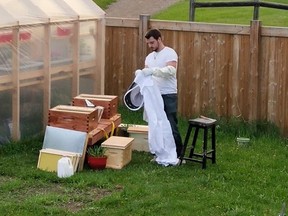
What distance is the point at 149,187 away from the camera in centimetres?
866

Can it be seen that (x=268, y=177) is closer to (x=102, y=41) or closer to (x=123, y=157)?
(x=123, y=157)

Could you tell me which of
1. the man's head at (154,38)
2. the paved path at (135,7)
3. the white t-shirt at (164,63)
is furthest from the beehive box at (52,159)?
the paved path at (135,7)

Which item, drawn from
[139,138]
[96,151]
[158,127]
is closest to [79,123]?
[96,151]

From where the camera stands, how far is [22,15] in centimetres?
1075

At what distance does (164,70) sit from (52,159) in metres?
1.83

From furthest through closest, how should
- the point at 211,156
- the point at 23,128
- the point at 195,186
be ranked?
the point at 23,128 → the point at 211,156 → the point at 195,186

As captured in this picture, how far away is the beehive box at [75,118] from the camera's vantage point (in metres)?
9.81

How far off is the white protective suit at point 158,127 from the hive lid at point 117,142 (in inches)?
12.7

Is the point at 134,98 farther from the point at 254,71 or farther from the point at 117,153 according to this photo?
the point at 254,71

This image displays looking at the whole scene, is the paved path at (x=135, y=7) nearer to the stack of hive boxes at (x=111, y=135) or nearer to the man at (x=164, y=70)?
the stack of hive boxes at (x=111, y=135)

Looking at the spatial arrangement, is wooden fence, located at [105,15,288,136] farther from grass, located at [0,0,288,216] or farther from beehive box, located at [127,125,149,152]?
beehive box, located at [127,125,149,152]

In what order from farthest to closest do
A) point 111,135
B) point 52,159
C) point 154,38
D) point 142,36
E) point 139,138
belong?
point 142,36 < point 139,138 < point 111,135 < point 154,38 < point 52,159

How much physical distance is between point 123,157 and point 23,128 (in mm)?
1929

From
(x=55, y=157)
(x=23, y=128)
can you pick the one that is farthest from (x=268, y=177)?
(x=23, y=128)
